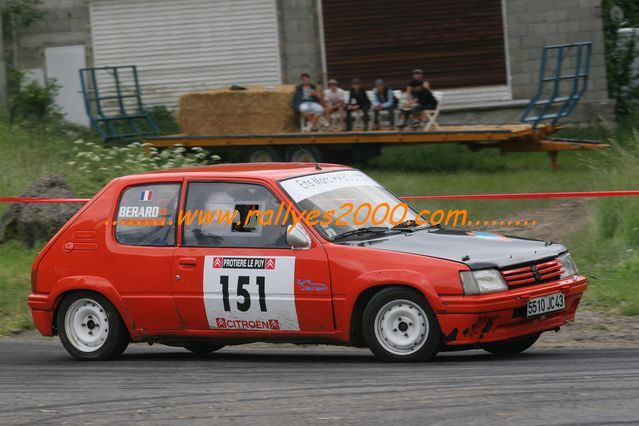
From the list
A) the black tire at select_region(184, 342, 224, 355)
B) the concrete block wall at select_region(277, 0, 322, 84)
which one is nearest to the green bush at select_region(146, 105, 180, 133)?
the concrete block wall at select_region(277, 0, 322, 84)

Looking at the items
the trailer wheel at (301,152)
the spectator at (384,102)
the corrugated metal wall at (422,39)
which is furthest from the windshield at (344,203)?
the corrugated metal wall at (422,39)

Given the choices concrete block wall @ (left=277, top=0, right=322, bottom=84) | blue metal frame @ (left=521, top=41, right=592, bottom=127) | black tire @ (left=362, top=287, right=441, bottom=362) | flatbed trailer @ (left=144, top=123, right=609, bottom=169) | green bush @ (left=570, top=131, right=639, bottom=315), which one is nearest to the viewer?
black tire @ (left=362, top=287, right=441, bottom=362)

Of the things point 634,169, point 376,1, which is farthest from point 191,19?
point 634,169

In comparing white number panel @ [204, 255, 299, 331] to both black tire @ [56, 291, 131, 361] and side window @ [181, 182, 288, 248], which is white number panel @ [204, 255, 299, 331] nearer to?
side window @ [181, 182, 288, 248]

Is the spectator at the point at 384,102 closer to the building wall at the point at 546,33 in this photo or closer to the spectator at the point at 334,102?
the spectator at the point at 334,102

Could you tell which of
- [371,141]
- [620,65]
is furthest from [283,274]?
[620,65]

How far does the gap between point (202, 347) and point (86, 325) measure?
102 cm

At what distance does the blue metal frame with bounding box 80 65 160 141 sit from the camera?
1006 inches

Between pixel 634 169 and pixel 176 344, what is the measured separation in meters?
7.58

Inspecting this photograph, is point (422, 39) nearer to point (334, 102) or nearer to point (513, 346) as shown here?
point (334, 102)

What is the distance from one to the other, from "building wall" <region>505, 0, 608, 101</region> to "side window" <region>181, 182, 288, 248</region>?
17.2 m

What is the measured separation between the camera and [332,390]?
23.7 feet

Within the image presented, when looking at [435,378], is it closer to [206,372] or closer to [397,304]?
[397,304]

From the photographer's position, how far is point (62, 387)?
7.96 meters
